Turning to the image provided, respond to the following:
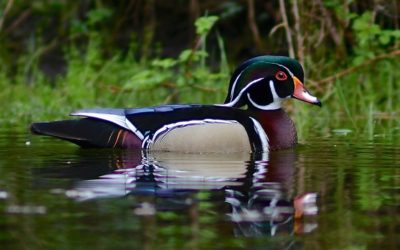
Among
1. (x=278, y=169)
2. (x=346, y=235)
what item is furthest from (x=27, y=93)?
(x=346, y=235)

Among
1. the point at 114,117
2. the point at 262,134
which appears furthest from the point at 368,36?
the point at 114,117

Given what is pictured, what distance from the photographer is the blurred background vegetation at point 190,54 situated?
1029 cm

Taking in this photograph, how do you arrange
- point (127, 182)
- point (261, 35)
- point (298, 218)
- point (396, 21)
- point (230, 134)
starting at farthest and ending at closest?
point (261, 35), point (396, 21), point (230, 134), point (127, 182), point (298, 218)

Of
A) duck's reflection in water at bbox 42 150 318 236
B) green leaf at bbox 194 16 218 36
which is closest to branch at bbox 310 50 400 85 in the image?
green leaf at bbox 194 16 218 36

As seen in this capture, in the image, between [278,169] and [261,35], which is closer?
[278,169]

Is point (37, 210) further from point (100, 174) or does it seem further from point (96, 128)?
point (96, 128)

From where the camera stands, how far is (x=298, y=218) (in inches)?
188

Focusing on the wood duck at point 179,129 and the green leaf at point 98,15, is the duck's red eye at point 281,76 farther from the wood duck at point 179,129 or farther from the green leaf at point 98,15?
the green leaf at point 98,15

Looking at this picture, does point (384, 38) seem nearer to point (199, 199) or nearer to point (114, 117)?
point (114, 117)

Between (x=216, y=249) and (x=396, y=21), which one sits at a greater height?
(x=396, y=21)

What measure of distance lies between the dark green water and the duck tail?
105 mm

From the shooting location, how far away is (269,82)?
800 cm

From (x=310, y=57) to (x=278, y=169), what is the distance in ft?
14.6

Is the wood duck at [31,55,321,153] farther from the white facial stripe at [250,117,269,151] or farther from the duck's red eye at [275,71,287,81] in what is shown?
the duck's red eye at [275,71,287,81]
